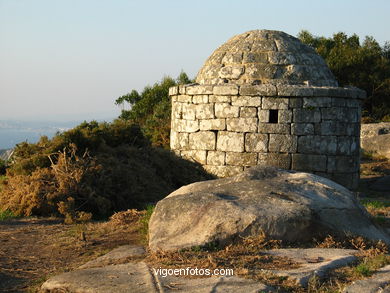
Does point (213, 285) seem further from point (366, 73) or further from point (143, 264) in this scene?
point (366, 73)

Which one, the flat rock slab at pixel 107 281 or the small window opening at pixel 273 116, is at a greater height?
the small window opening at pixel 273 116

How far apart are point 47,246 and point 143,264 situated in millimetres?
2046

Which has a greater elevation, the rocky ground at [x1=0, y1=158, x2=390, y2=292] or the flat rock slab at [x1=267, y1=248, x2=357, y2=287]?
the flat rock slab at [x1=267, y1=248, x2=357, y2=287]

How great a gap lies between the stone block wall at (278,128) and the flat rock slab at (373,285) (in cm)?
700

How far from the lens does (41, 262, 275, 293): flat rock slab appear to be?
377 cm

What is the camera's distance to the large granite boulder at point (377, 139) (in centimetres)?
1631

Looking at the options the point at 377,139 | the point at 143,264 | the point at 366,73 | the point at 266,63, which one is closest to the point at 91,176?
the point at 143,264

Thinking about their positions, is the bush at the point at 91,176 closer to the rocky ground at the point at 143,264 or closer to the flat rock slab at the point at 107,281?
the rocky ground at the point at 143,264

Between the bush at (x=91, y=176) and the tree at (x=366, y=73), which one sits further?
the tree at (x=366, y=73)

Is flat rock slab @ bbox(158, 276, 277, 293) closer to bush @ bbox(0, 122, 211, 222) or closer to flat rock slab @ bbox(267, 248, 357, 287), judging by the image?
flat rock slab @ bbox(267, 248, 357, 287)

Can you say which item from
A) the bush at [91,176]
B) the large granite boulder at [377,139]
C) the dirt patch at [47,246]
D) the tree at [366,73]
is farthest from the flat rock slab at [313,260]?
the tree at [366,73]

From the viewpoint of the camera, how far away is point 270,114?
11.0m

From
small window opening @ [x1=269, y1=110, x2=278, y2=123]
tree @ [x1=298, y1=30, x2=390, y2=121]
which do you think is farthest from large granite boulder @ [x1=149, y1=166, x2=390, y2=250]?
tree @ [x1=298, y1=30, x2=390, y2=121]

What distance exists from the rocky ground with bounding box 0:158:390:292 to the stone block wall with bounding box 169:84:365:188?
14.6 feet
